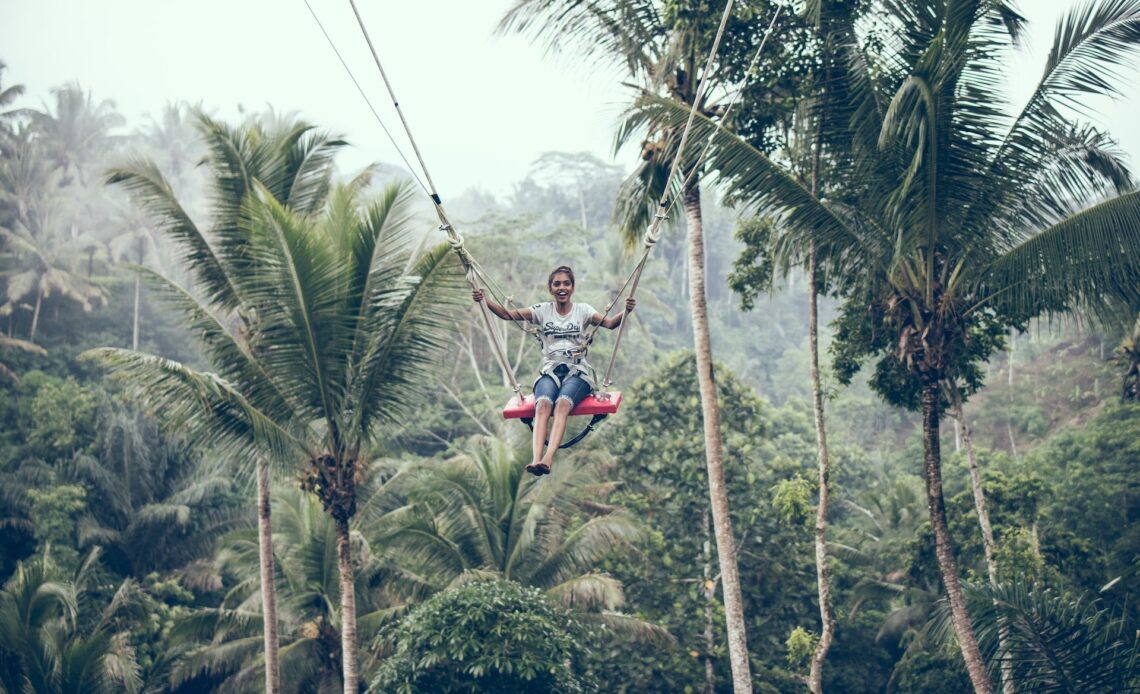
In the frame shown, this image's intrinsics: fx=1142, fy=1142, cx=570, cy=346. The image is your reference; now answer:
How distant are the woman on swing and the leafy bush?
18.7ft

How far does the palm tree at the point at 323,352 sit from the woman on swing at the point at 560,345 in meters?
3.62

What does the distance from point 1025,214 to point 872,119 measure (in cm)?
161

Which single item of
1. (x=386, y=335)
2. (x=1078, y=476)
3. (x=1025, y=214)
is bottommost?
(x=1078, y=476)

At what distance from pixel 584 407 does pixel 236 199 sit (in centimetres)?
648

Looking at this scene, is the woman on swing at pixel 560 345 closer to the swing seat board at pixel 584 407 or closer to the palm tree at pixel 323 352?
the swing seat board at pixel 584 407

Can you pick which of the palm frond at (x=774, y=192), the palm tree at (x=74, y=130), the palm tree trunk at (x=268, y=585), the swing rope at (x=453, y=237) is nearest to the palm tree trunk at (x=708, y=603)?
the palm tree trunk at (x=268, y=585)

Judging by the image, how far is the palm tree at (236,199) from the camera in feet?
38.2

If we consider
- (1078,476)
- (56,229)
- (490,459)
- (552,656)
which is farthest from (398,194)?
(56,229)

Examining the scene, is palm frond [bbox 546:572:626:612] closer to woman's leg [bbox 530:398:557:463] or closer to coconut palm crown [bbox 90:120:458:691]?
coconut palm crown [bbox 90:120:458:691]

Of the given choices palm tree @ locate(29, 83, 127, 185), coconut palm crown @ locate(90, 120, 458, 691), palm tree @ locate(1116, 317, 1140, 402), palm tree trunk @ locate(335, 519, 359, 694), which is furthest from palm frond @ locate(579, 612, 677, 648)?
palm tree @ locate(29, 83, 127, 185)

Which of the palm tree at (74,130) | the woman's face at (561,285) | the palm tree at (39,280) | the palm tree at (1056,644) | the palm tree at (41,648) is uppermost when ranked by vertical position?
the palm tree at (74,130)

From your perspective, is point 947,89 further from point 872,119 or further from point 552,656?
point 552,656

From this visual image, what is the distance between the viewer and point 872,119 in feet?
34.7

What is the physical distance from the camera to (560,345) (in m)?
7.28
